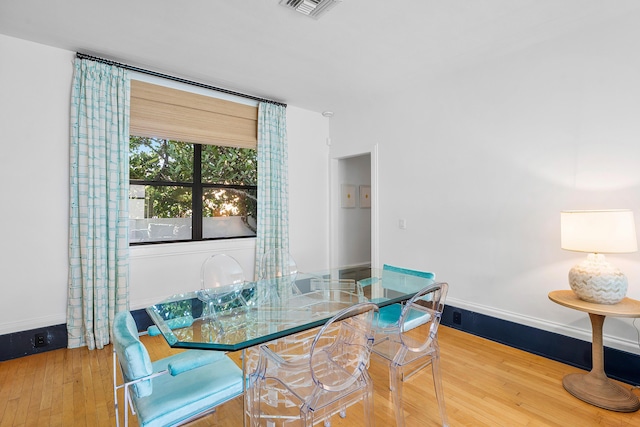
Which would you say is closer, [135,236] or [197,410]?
[197,410]

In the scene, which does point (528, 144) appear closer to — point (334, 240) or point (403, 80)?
point (403, 80)

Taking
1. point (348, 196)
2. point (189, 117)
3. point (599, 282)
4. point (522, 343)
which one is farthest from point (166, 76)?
point (522, 343)

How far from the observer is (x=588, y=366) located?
248cm

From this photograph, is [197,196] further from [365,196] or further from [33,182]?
[365,196]

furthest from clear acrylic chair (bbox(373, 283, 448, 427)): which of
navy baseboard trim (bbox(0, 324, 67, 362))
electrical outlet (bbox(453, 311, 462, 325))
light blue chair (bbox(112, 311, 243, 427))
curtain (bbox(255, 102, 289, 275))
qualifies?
navy baseboard trim (bbox(0, 324, 67, 362))

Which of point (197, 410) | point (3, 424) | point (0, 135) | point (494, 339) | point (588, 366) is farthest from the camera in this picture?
point (494, 339)

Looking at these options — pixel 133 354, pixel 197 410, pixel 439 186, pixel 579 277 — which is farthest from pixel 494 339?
pixel 133 354

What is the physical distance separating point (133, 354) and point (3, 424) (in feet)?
5.07

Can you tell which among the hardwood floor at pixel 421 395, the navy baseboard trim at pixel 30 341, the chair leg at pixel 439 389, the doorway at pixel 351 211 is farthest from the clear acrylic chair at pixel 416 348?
the navy baseboard trim at pixel 30 341

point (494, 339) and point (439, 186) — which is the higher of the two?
point (439, 186)

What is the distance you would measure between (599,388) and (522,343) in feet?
2.34

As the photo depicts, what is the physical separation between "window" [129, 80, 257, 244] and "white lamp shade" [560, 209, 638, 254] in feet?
11.1

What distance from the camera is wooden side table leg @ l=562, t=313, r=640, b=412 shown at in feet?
6.66

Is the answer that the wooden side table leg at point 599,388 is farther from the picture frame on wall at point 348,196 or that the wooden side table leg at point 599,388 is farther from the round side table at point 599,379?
the picture frame on wall at point 348,196
